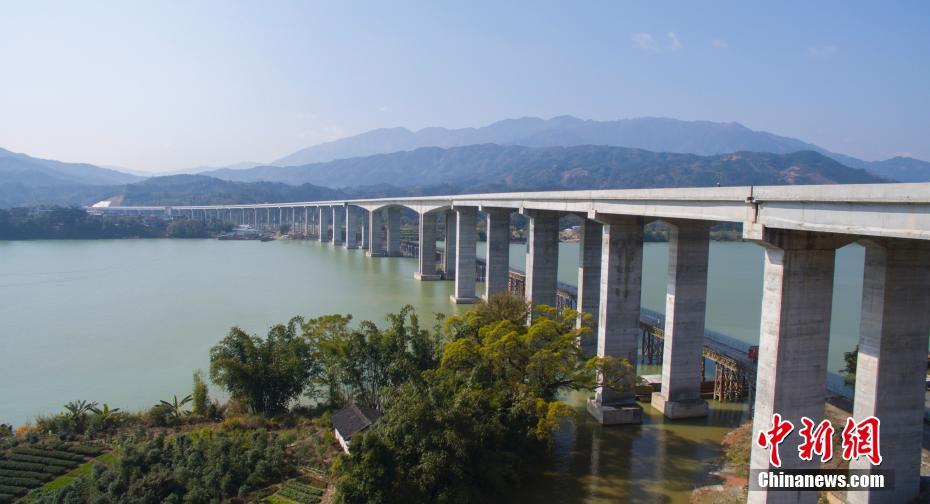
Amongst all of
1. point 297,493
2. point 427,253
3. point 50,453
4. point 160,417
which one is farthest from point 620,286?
point 427,253

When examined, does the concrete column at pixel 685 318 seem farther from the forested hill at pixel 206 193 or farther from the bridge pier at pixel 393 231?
the forested hill at pixel 206 193

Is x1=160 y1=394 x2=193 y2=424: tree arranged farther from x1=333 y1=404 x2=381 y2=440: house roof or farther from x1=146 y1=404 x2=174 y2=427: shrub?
x1=333 y1=404 x2=381 y2=440: house roof

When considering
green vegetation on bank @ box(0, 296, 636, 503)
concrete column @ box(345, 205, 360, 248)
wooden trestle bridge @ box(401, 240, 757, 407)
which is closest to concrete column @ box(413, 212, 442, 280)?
wooden trestle bridge @ box(401, 240, 757, 407)

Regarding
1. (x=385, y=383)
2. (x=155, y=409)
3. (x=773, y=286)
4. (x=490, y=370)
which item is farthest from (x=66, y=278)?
(x=773, y=286)

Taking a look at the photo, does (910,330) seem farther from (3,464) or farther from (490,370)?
(3,464)

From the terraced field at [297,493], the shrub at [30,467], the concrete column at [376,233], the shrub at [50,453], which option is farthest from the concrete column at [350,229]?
the terraced field at [297,493]
